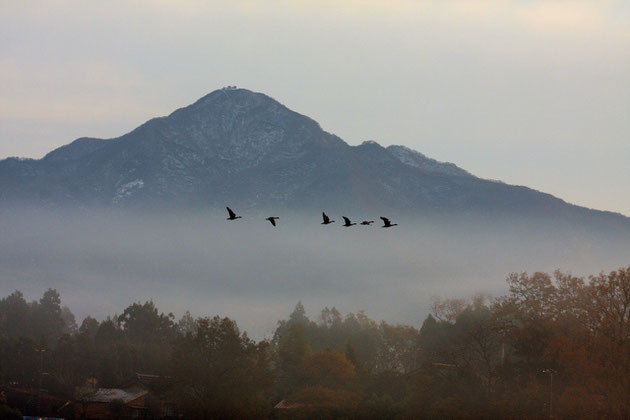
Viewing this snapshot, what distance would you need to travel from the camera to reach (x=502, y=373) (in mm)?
121062

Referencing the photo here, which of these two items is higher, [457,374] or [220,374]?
[457,374]

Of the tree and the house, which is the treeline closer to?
the tree

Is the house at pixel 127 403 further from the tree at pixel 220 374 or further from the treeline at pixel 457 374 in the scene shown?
the tree at pixel 220 374

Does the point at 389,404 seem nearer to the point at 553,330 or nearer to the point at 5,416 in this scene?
the point at 553,330

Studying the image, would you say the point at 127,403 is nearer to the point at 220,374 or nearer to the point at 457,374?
the point at 220,374

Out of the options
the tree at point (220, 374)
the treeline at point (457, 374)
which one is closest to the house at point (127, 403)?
the treeline at point (457, 374)

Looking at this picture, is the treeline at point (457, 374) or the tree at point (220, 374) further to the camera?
the tree at point (220, 374)

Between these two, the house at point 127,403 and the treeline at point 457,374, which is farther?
the house at point 127,403

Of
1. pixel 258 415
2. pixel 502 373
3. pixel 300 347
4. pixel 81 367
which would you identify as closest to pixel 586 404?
pixel 502 373

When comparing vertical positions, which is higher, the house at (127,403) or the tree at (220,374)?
the tree at (220,374)

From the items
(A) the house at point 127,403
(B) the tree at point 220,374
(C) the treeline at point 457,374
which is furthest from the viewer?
(A) the house at point 127,403

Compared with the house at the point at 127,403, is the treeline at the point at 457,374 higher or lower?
higher

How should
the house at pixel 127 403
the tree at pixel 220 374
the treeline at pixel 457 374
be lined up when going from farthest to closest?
the house at pixel 127 403
the tree at pixel 220 374
the treeline at pixel 457 374

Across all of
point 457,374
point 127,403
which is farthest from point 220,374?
point 457,374
